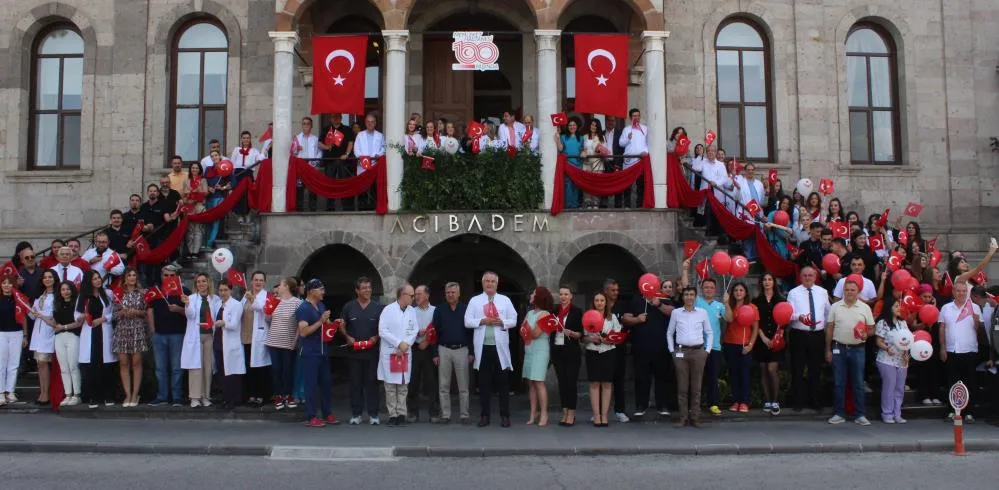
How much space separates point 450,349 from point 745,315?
4.20 m

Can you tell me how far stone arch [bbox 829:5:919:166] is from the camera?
19.4m

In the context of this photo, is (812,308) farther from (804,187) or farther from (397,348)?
(397,348)

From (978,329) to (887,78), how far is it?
8.53m

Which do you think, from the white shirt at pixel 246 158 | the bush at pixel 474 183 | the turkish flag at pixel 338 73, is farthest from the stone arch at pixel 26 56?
the bush at pixel 474 183

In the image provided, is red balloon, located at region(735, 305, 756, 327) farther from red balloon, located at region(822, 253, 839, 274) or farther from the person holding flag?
the person holding flag

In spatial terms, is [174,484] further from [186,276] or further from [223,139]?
[223,139]

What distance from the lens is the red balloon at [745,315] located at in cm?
1259

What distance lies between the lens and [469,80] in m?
19.4

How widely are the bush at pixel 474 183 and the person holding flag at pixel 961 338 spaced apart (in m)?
6.82

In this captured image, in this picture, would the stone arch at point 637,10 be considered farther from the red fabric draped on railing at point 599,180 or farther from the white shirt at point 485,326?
the white shirt at point 485,326

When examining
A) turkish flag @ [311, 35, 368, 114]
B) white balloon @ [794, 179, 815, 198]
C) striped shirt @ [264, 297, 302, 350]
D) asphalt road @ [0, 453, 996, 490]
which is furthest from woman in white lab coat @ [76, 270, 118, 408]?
white balloon @ [794, 179, 815, 198]

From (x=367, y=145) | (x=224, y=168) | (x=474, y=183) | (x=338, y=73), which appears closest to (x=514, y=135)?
(x=474, y=183)

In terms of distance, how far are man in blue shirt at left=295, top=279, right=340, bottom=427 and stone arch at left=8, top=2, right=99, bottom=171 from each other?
9.08m

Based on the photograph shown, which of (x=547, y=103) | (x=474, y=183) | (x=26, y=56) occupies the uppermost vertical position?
(x=26, y=56)
